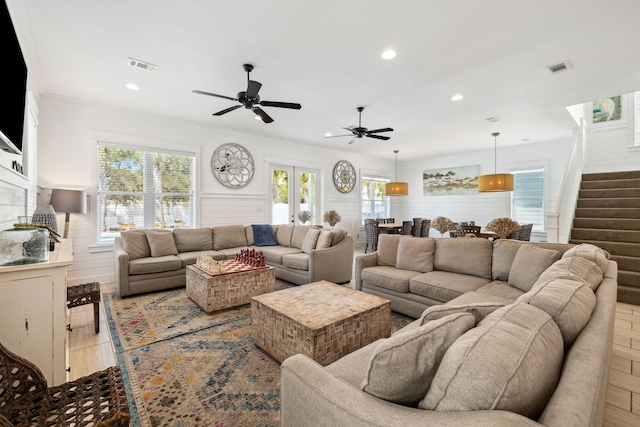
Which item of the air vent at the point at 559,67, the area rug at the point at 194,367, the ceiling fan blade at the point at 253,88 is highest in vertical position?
the air vent at the point at 559,67

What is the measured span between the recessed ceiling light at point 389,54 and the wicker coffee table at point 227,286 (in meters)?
2.81

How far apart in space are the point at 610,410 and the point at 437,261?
1.78m

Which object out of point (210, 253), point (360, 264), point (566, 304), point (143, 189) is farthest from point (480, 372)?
point (143, 189)

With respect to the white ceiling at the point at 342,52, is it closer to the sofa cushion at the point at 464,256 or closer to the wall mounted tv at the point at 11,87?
the wall mounted tv at the point at 11,87

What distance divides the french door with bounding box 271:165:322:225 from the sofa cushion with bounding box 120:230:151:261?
111 inches

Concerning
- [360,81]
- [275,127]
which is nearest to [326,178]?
[275,127]

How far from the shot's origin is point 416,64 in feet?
10.6

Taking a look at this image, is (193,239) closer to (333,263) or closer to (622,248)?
(333,263)

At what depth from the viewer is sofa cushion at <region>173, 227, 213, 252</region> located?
15.6ft

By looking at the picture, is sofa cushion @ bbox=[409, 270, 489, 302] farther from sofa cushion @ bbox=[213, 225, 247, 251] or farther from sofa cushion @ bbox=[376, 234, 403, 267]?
sofa cushion @ bbox=[213, 225, 247, 251]

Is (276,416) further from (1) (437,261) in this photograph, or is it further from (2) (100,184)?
(2) (100,184)

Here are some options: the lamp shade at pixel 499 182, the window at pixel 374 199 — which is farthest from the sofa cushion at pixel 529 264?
the window at pixel 374 199

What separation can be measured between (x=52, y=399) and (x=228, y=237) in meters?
4.11

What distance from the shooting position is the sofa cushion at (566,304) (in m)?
1.03
